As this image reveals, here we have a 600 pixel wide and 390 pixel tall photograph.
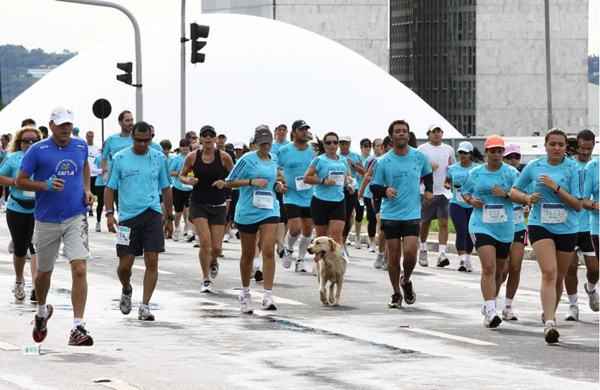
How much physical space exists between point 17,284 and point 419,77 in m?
97.2

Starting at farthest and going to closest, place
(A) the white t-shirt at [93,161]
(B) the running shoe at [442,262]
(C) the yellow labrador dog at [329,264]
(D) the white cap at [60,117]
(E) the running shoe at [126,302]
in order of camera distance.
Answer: (A) the white t-shirt at [93,161], (B) the running shoe at [442,262], (C) the yellow labrador dog at [329,264], (E) the running shoe at [126,302], (D) the white cap at [60,117]

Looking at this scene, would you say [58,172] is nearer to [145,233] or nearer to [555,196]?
[145,233]

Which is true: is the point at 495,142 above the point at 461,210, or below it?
above

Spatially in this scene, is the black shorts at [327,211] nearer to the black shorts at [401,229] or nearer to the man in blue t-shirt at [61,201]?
the black shorts at [401,229]

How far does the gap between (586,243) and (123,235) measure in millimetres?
4142

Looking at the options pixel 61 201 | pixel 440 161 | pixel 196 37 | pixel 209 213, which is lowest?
pixel 209 213

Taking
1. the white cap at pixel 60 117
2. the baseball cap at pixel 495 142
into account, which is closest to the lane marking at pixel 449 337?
the baseball cap at pixel 495 142

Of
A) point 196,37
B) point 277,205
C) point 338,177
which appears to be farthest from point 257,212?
point 196,37

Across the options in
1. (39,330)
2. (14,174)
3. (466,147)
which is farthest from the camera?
(466,147)

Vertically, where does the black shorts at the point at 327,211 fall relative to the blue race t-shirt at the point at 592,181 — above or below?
below

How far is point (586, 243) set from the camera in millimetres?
15320

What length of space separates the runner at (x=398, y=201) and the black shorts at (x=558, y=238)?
251cm

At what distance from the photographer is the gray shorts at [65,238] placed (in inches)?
505

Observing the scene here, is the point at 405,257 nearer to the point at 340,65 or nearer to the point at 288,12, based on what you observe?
the point at 340,65
